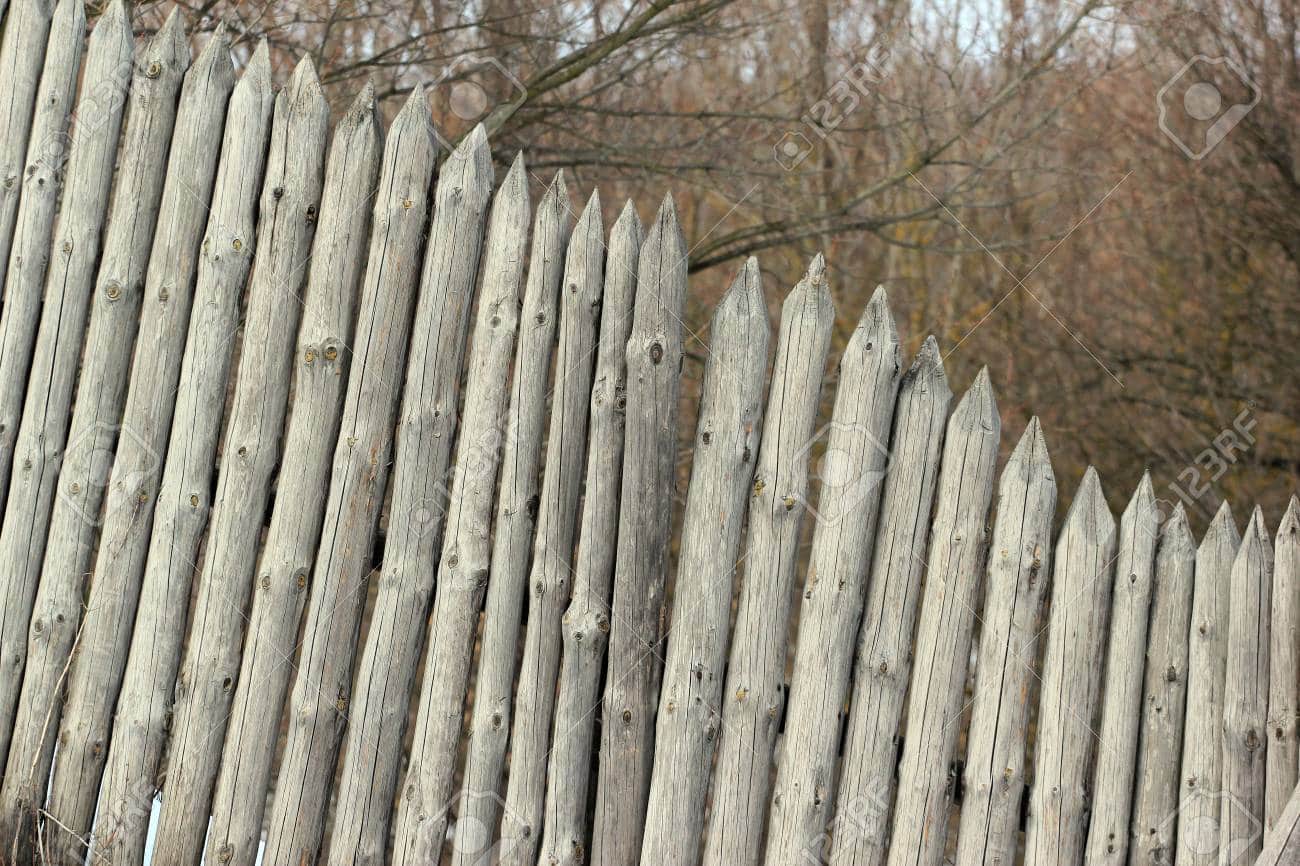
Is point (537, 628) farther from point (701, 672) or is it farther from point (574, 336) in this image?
point (574, 336)

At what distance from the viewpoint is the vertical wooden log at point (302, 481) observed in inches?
120

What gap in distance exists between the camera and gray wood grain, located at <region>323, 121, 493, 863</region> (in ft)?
9.87

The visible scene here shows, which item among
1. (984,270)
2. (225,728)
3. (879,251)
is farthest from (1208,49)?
(225,728)

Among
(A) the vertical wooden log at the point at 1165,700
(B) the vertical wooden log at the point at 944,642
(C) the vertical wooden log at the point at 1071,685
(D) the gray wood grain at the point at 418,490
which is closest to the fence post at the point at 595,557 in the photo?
(D) the gray wood grain at the point at 418,490

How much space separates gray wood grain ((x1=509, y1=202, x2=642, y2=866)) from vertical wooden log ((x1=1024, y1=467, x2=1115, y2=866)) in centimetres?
102

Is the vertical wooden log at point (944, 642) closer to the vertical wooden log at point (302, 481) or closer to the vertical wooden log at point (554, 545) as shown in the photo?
the vertical wooden log at point (554, 545)

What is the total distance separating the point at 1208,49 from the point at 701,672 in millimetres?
5168

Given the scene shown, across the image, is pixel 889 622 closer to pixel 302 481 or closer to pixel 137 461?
pixel 302 481

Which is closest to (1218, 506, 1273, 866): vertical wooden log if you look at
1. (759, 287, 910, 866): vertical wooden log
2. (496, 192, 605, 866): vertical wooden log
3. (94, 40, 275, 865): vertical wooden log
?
(759, 287, 910, 866): vertical wooden log

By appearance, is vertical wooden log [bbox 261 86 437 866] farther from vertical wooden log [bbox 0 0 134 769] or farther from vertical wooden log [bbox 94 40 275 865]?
vertical wooden log [bbox 0 0 134 769]

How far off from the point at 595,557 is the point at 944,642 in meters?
0.81

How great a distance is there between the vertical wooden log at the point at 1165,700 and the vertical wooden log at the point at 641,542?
43.5 inches

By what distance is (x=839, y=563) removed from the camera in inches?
114

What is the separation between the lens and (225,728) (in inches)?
123
